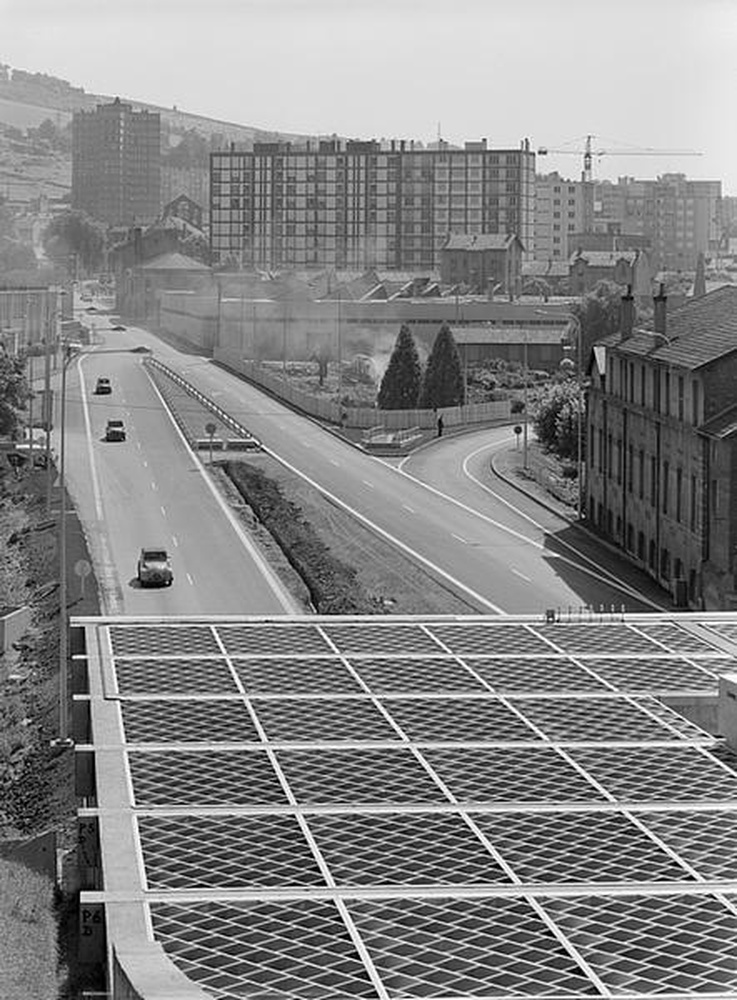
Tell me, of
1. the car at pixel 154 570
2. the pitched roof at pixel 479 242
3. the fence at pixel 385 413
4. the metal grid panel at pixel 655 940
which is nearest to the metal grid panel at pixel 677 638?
the metal grid panel at pixel 655 940

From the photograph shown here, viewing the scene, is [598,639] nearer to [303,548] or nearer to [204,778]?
[204,778]

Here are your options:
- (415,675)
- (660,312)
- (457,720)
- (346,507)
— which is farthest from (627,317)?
(457,720)

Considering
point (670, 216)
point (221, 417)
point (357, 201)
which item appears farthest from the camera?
point (670, 216)

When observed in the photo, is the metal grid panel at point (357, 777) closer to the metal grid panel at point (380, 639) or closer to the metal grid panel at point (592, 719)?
the metal grid panel at point (592, 719)

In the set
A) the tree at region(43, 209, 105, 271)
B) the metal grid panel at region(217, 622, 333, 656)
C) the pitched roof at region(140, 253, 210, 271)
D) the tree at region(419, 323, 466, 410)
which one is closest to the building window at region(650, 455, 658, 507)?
the metal grid panel at region(217, 622, 333, 656)

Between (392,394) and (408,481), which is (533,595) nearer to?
(408,481)

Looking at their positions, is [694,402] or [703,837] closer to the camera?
[703,837]
